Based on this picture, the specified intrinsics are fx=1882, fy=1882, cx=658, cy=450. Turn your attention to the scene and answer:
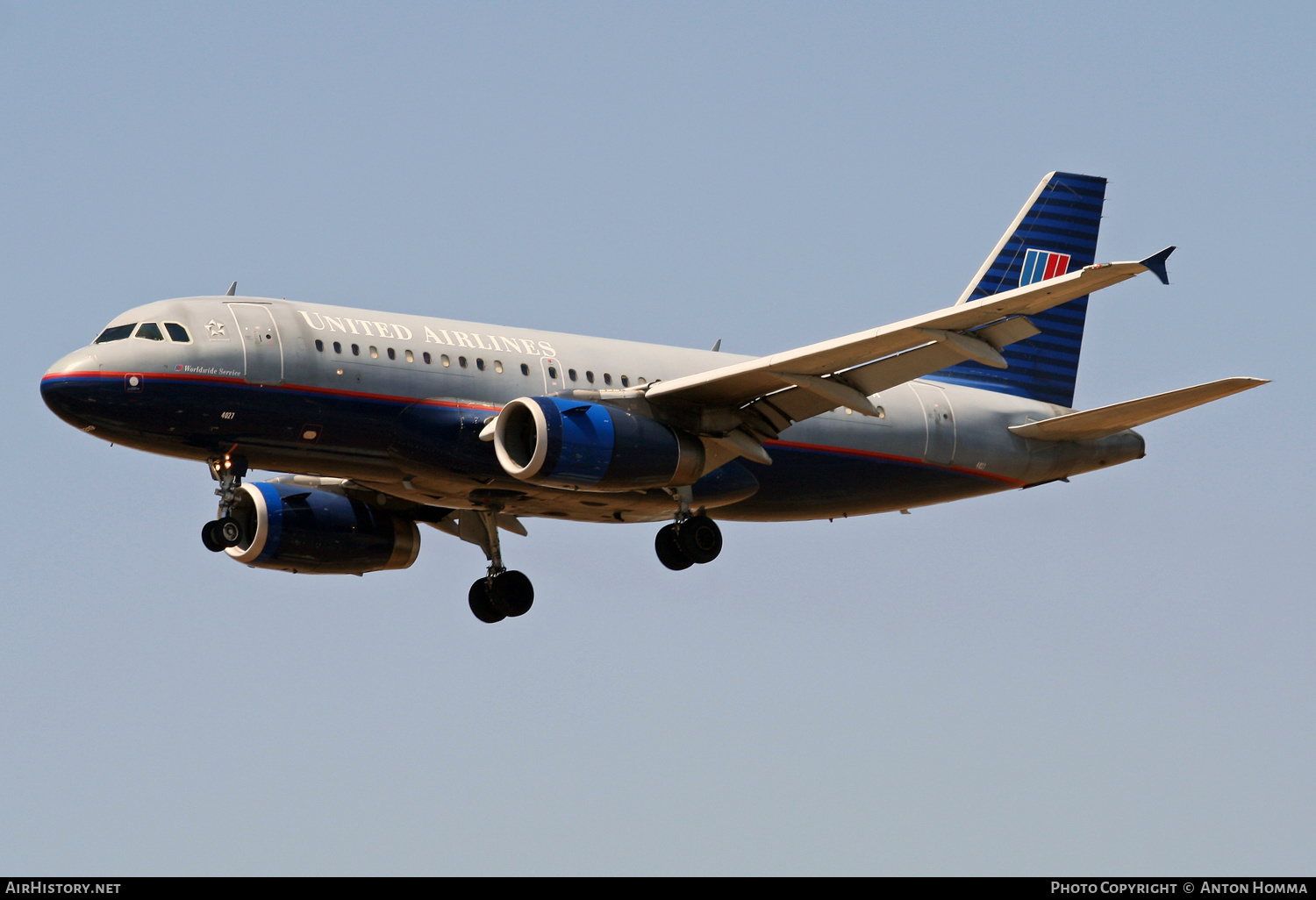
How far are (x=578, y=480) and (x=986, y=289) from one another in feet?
47.4

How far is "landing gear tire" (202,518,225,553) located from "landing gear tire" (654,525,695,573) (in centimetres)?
892

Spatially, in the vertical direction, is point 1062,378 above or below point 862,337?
above

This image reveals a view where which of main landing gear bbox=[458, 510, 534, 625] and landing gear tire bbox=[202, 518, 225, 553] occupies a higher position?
main landing gear bbox=[458, 510, 534, 625]

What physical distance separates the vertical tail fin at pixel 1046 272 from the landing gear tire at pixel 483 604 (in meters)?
11.7

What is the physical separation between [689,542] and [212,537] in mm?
9549

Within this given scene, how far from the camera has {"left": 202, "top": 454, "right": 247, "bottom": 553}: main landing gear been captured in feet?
117

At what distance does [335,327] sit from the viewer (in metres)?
35.9

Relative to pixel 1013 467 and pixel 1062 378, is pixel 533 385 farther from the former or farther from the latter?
pixel 1062 378

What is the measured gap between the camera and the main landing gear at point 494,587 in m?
43.1

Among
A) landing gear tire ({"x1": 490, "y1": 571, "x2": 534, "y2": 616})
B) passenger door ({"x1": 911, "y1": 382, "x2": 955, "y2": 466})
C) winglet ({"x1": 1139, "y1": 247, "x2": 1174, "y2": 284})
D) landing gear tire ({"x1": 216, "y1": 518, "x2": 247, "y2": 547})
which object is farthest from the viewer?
landing gear tire ({"x1": 490, "y1": 571, "x2": 534, "y2": 616})

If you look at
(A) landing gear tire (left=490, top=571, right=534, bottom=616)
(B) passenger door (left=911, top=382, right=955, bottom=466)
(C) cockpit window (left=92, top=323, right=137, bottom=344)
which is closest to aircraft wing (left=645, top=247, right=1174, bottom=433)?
(B) passenger door (left=911, top=382, right=955, bottom=466)

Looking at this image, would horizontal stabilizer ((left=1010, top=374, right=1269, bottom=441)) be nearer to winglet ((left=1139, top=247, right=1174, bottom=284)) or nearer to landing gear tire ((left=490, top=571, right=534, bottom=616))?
winglet ((left=1139, top=247, right=1174, bottom=284))

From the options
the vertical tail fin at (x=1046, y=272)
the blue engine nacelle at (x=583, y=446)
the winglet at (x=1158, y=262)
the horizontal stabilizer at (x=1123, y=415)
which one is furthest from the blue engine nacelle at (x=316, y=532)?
the winglet at (x=1158, y=262)

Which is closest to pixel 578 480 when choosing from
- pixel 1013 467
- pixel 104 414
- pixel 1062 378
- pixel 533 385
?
pixel 533 385
